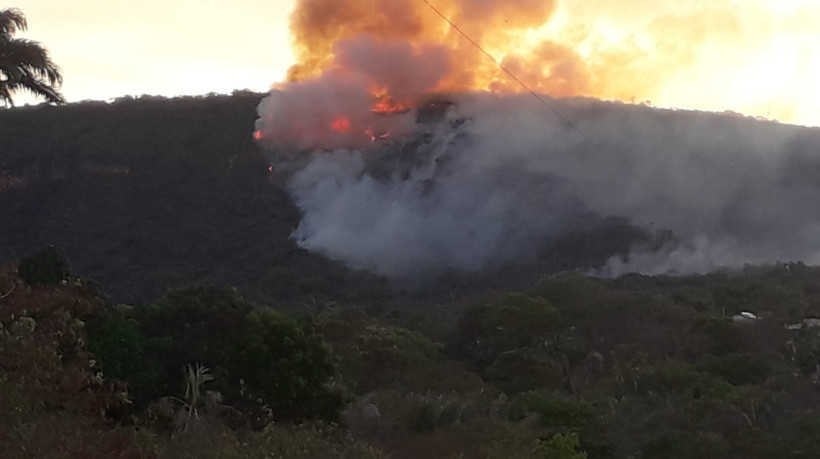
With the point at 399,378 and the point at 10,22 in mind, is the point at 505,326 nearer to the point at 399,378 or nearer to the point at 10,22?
the point at 399,378

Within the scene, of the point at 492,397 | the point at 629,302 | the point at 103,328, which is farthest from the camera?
the point at 629,302

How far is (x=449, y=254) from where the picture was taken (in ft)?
307

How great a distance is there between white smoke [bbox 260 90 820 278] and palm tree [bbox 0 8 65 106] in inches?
2617

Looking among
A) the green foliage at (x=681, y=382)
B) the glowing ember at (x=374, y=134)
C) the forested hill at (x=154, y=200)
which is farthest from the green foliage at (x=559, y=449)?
the glowing ember at (x=374, y=134)

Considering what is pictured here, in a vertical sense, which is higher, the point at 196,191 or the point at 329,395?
the point at 196,191

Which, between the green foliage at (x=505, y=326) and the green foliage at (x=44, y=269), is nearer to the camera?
the green foliage at (x=44, y=269)

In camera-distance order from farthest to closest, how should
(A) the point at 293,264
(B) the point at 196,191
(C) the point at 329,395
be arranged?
(B) the point at 196,191 < (A) the point at 293,264 < (C) the point at 329,395

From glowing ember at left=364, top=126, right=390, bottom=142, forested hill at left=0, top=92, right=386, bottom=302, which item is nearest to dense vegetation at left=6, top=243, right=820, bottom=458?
forested hill at left=0, top=92, right=386, bottom=302

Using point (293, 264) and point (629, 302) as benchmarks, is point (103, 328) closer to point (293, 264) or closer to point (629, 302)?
point (629, 302)

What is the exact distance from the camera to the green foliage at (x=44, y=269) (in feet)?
72.2

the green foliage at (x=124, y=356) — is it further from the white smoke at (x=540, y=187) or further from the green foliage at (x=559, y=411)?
the white smoke at (x=540, y=187)

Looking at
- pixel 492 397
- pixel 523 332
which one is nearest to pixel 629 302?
pixel 523 332

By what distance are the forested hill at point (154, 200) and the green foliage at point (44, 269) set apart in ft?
195

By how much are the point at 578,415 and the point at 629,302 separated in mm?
26480
